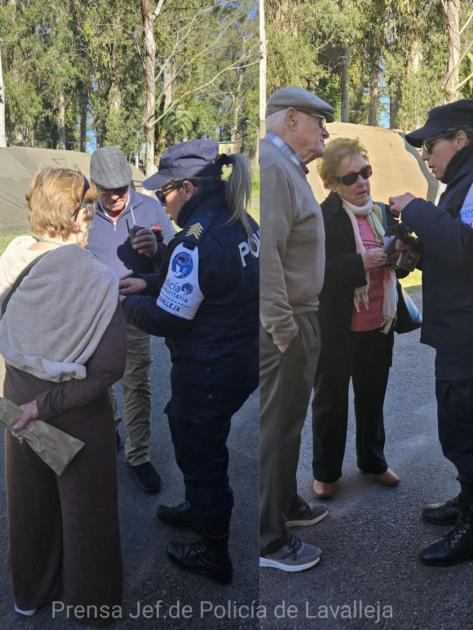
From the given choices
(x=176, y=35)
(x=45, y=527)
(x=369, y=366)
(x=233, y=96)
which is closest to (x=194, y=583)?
(x=45, y=527)

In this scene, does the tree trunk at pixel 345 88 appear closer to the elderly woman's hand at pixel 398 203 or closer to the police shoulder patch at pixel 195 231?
the elderly woman's hand at pixel 398 203

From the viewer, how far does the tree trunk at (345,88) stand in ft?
4.06

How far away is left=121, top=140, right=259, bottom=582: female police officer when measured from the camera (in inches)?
53.3

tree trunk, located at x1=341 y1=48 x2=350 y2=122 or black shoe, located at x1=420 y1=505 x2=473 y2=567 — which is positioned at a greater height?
tree trunk, located at x1=341 y1=48 x2=350 y2=122

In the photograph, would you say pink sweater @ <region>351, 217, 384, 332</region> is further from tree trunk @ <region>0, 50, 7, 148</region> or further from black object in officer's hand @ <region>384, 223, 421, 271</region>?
tree trunk @ <region>0, 50, 7, 148</region>

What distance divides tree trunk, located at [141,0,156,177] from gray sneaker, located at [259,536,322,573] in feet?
2.87

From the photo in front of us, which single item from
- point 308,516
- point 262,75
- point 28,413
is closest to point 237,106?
point 262,75

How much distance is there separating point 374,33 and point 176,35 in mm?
395

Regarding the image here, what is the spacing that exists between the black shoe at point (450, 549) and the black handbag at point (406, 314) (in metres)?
0.57

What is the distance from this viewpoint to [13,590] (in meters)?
1.41

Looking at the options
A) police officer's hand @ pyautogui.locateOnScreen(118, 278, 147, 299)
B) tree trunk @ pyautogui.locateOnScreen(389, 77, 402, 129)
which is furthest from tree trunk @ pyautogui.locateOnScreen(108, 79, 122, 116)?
tree trunk @ pyautogui.locateOnScreen(389, 77, 402, 129)

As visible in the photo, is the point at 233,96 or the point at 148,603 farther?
the point at 148,603

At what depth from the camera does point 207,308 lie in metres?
1.44

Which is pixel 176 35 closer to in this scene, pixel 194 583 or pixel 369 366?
pixel 369 366
